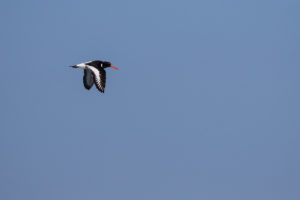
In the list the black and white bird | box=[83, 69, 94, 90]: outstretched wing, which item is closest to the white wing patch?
the black and white bird

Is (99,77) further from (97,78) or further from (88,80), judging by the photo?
(88,80)

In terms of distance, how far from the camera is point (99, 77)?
106 ft

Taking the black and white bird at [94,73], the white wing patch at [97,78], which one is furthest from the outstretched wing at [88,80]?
the white wing patch at [97,78]

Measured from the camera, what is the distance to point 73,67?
32.6 meters

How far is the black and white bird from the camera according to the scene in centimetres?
3203

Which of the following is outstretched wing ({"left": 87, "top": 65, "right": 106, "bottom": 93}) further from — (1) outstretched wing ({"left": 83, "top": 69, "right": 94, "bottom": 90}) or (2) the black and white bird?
(1) outstretched wing ({"left": 83, "top": 69, "right": 94, "bottom": 90})

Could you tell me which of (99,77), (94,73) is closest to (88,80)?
(94,73)

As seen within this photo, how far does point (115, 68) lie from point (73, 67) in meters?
3.11

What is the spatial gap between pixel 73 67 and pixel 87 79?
127 cm

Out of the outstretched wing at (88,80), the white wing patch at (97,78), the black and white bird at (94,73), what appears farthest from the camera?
the outstretched wing at (88,80)

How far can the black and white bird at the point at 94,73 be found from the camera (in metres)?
32.0

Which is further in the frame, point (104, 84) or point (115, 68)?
point (115, 68)

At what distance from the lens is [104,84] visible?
1267 inches

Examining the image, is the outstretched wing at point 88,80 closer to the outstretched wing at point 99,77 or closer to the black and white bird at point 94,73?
the black and white bird at point 94,73
